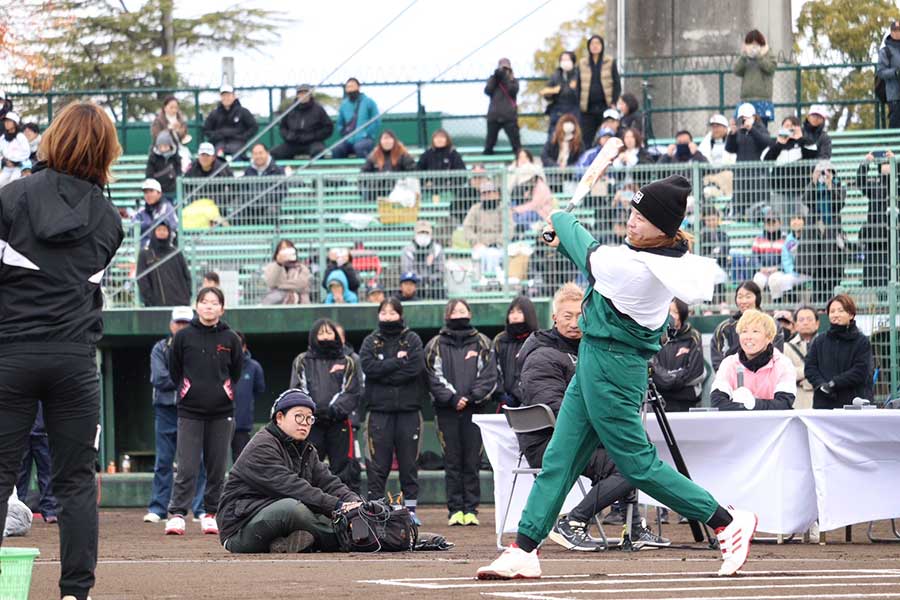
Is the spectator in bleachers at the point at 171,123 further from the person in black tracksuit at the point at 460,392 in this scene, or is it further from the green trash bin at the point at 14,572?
the green trash bin at the point at 14,572

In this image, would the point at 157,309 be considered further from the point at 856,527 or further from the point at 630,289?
the point at 630,289

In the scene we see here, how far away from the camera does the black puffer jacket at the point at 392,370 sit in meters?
15.8

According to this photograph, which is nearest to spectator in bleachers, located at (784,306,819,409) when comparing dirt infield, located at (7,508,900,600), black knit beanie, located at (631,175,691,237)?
dirt infield, located at (7,508,900,600)

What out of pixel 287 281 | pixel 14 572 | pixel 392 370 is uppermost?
pixel 287 281

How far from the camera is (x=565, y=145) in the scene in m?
21.5

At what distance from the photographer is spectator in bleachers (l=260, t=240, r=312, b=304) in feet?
63.0

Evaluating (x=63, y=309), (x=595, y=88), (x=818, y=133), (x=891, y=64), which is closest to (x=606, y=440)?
(x=63, y=309)

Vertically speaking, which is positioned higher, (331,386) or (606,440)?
(606,440)

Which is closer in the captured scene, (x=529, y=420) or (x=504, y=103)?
(x=529, y=420)

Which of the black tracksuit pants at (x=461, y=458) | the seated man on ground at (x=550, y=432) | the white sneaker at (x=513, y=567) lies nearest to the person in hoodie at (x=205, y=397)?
the black tracksuit pants at (x=461, y=458)

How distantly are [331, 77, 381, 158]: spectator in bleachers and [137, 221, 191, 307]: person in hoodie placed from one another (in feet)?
17.7

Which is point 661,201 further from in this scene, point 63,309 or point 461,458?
point 461,458

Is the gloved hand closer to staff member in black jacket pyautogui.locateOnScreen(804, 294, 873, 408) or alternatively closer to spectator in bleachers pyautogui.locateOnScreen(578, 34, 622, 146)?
staff member in black jacket pyautogui.locateOnScreen(804, 294, 873, 408)

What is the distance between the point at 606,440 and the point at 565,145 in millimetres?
13067
